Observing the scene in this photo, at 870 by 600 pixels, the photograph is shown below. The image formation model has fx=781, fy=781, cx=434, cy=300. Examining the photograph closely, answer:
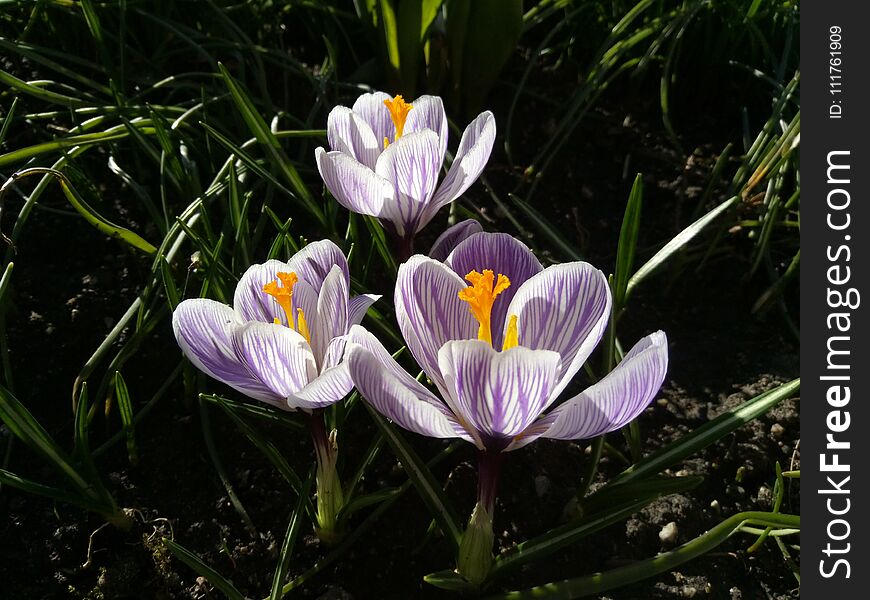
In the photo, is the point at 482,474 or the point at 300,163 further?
the point at 300,163

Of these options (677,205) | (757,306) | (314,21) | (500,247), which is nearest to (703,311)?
(757,306)

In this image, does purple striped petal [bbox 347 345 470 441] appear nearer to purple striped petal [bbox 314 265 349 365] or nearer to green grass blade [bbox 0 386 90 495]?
purple striped petal [bbox 314 265 349 365]

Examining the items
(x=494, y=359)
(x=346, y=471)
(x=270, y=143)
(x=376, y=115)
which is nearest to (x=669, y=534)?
(x=346, y=471)

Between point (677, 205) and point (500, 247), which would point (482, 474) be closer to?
point (500, 247)

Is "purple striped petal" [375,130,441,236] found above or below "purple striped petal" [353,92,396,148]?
below

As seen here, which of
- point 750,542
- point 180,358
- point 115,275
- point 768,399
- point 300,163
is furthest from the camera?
point 300,163

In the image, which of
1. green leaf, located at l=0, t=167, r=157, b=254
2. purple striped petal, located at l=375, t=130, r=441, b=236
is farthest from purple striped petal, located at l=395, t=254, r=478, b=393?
green leaf, located at l=0, t=167, r=157, b=254

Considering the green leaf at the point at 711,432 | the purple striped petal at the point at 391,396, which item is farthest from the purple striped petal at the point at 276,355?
the green leaf at the point at 711,432
